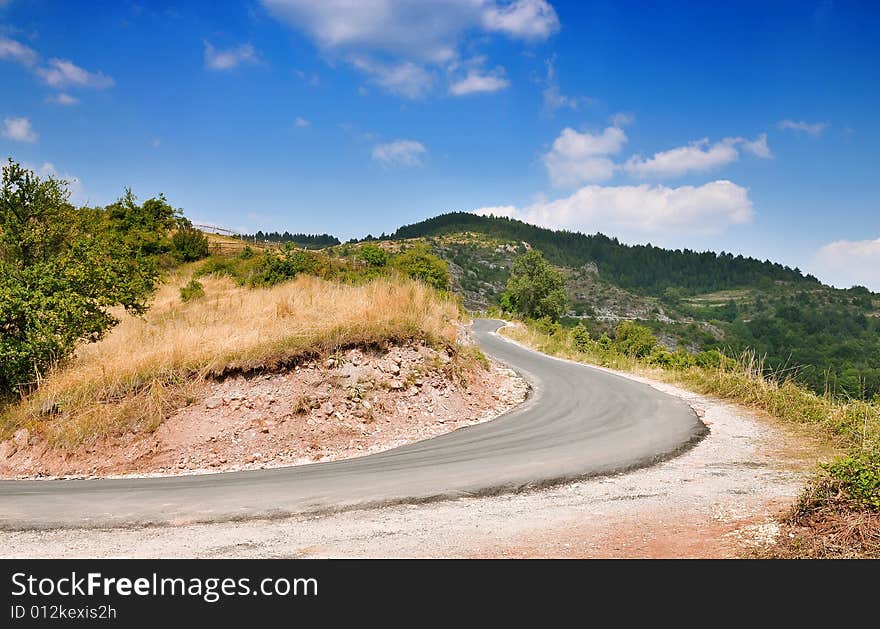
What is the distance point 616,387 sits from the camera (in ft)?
58.2

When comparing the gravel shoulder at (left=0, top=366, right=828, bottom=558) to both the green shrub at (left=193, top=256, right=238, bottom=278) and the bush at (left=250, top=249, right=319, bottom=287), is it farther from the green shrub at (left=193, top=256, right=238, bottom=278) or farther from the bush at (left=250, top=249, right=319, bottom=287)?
the green shrub at (left=193, top=256, right=238, bottom=278)

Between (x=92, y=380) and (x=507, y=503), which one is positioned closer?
(x=507, y=503)

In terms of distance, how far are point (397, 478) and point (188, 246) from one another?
44.6m

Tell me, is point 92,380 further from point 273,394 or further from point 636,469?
point 636,469

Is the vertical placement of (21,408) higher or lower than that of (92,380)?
lower

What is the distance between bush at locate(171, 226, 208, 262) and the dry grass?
32.6 meters

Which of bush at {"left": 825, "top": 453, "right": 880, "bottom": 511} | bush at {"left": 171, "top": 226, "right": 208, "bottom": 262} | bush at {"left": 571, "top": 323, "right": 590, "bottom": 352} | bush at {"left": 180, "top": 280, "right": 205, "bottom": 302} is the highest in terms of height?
bush at {"left": 171, "top": 226, "right": 208, "bottom": 262}

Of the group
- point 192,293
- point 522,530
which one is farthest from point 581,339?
point 522,530

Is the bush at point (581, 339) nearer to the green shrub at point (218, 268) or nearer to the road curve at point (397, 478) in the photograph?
the road curve at point (397, 478)

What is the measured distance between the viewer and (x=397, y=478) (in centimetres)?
815

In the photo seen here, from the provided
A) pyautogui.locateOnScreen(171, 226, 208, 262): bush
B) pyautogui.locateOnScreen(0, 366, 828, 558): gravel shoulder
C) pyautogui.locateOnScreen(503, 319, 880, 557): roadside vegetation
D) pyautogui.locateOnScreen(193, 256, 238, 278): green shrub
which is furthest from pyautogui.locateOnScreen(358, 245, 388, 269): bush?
pyautogui.locateOnScreen(0, 366, 828, 558): gravel shoulder

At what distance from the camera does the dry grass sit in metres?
10.5
